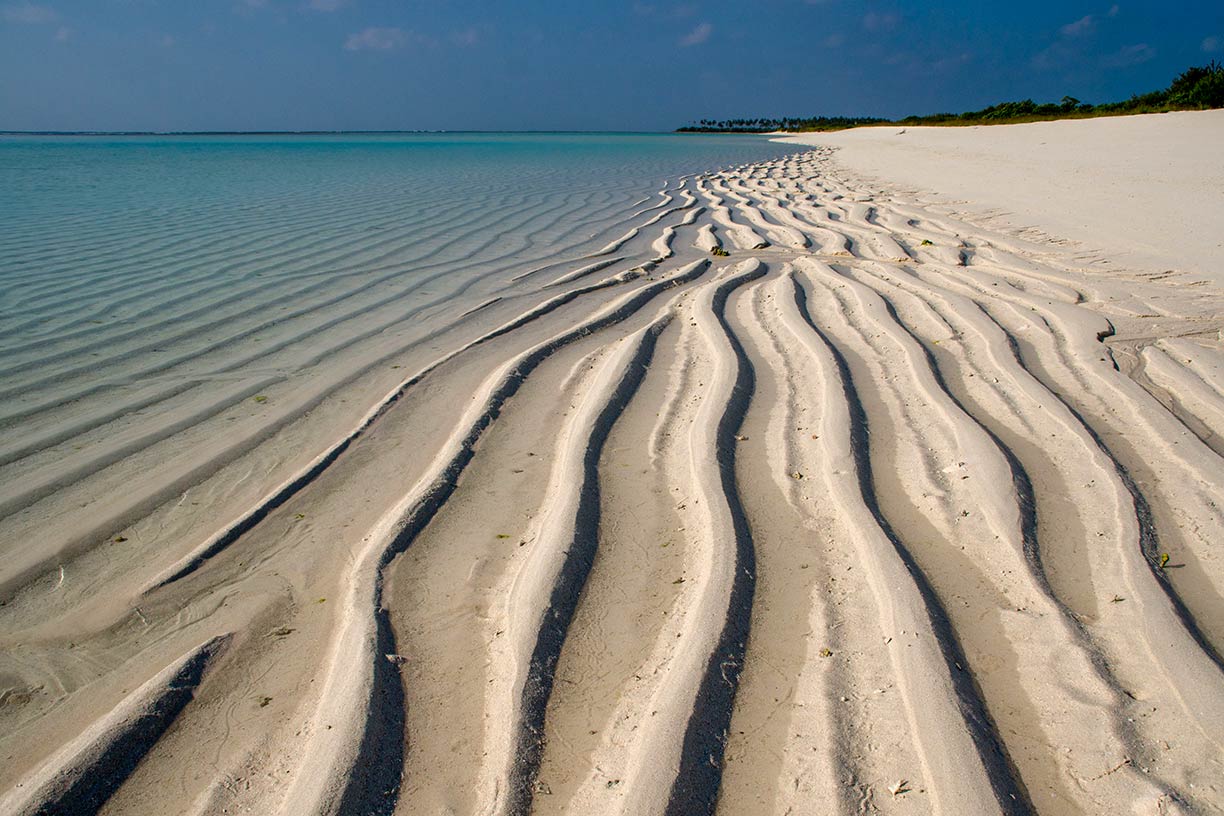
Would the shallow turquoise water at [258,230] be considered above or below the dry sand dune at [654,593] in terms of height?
below

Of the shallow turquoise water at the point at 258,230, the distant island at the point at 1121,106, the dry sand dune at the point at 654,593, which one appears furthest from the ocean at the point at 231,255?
the distant island at the point at 1121,106

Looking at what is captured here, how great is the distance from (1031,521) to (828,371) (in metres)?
1.37

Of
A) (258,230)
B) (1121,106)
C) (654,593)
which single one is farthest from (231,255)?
(1121,106)

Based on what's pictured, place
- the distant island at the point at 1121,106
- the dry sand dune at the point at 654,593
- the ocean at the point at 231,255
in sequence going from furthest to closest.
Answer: the distant island at the point at 1121,106
the ocean at the point at 231,255
the dry sand dune at the point at 654,593

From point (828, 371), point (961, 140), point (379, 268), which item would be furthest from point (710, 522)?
point (961, 140)

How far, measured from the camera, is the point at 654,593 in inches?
79.7

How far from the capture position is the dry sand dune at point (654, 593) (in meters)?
1.49

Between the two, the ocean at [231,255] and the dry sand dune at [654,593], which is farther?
the ocean at [231,255]

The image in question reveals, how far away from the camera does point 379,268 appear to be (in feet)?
20.1

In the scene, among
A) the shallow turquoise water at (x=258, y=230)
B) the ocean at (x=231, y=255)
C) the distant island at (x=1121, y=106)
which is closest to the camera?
the ocean at (x=231, y=255)

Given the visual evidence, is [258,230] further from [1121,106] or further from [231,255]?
[1121,106]

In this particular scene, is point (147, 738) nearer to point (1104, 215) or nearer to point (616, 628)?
point (616, 628)

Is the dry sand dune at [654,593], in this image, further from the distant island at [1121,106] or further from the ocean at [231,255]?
the distant island at [1121,106]

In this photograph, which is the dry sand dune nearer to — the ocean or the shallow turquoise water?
the ocean
